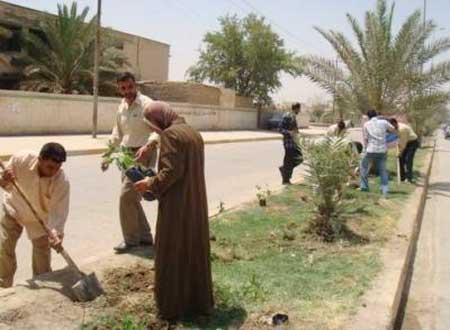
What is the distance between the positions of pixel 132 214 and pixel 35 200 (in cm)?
144

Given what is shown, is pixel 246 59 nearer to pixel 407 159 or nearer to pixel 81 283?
pixel 407 159

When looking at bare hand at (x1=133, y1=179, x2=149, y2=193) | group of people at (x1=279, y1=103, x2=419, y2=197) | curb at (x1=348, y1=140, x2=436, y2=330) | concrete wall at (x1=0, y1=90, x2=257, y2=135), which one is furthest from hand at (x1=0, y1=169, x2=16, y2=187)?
concrete wall at (x1=0, y1=90, x2=257, y2=135)

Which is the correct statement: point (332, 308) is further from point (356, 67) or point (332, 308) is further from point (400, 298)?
point (356, 67)

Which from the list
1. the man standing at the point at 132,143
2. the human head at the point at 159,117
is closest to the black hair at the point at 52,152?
the human head at the point at 159,117

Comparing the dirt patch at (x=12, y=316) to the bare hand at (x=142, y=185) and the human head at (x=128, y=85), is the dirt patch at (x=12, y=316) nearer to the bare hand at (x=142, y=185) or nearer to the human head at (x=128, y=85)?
the bare hand at (x=142, y=185)

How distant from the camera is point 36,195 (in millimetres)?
4543

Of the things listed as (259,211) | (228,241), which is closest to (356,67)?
(259,211)

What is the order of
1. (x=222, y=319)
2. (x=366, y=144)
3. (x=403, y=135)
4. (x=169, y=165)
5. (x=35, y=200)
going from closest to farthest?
(x=169, y=165) < (x=222, y=319) < (x=35, y=200) < (x=366, y=144) < (x=403, y=135)

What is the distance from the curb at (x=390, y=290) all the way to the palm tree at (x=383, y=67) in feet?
25.9

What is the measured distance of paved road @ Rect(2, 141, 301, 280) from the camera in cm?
665

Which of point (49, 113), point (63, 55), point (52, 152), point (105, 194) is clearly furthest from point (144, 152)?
point (63, 55)

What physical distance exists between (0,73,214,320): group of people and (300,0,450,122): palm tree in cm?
1229

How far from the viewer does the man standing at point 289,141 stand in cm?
1178

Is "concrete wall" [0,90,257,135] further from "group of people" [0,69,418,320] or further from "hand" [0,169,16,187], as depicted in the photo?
"hand" [0,169,16,187]
